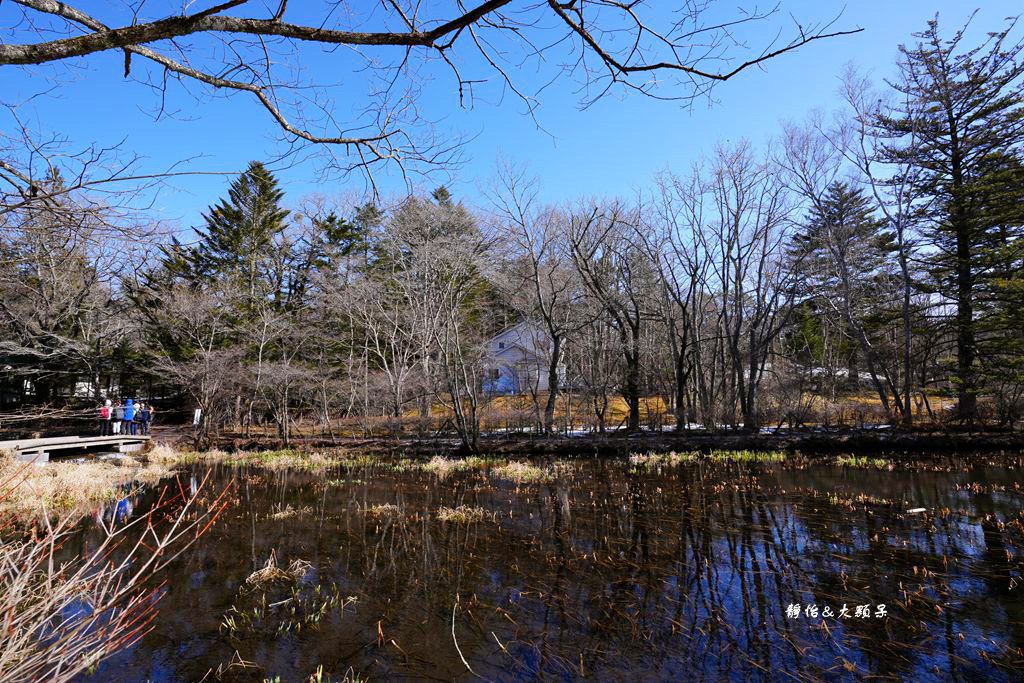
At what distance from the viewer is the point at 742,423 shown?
23719 millimetres

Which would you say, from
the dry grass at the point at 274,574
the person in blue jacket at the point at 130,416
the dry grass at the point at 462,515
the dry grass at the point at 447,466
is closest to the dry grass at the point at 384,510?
the dry grass at the point at 462,515

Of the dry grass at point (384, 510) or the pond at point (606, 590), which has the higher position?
the pond at point (606, 590)

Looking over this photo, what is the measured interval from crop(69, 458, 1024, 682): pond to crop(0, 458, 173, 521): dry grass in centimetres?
105

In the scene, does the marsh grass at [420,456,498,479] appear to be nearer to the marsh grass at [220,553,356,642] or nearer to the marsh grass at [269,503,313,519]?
the marsh grass at [269,503,313,519]

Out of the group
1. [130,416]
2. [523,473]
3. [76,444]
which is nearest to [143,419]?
[130,416]

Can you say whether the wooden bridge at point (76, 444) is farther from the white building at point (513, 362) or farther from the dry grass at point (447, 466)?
the white building at point (513, 362)

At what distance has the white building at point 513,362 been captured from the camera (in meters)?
37.5

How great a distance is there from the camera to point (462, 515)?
9.37 meters

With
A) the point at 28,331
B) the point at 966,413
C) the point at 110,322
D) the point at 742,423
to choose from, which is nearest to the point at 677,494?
the point at 742,423

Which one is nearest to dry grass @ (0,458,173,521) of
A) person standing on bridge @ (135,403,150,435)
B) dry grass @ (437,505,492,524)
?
dry grass @ (437,505,492,524)

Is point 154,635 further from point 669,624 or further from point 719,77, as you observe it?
point 719,77

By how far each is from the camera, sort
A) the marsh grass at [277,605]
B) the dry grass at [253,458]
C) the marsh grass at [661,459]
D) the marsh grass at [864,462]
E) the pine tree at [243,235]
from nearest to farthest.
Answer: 1. the marsh grass at [277,605]
2. the marsh grass at [864,462]
3. the marsh grass at [661,459]
4. the dry grass at [253,458]
5. the pine tree at [243,235]

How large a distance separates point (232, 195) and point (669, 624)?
40.5m

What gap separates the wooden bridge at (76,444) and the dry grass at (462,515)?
1281 cm
